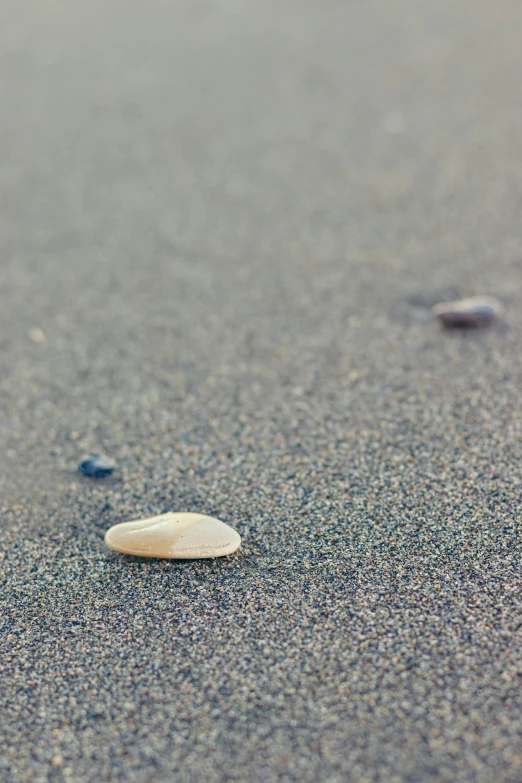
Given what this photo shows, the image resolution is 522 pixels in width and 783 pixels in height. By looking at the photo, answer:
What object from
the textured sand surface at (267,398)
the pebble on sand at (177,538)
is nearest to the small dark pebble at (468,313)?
the textured sand surface at (267,398)

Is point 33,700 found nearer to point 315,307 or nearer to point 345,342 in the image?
point 345,342

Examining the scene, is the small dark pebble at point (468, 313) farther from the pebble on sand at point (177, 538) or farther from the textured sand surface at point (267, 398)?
the pebble on sand at point (177, 538)

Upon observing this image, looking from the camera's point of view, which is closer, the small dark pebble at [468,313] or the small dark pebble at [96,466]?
the small dark pebble at [96,466]

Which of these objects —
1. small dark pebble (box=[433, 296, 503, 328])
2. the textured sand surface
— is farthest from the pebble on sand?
small dark pebble (box=[433, 296, 503, 328])

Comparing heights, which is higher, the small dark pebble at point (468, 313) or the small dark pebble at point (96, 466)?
the small dark pebble at point (468, 313)

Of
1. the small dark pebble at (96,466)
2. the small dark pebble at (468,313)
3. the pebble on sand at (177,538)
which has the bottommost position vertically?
the pebble on sand at (177,538)

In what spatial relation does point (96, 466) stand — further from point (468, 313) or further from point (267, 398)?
point (468, 313)

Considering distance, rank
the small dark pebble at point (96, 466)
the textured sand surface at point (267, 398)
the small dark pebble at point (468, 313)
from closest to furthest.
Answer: the textured sand surface at point (267, 398) < the small dark pebble at point (96, 466) < the small dark pebble at point (468, 313)

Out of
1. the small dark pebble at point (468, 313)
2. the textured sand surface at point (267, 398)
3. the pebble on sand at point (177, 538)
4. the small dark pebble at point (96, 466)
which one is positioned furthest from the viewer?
the small dark pebble at point (468, 313)
